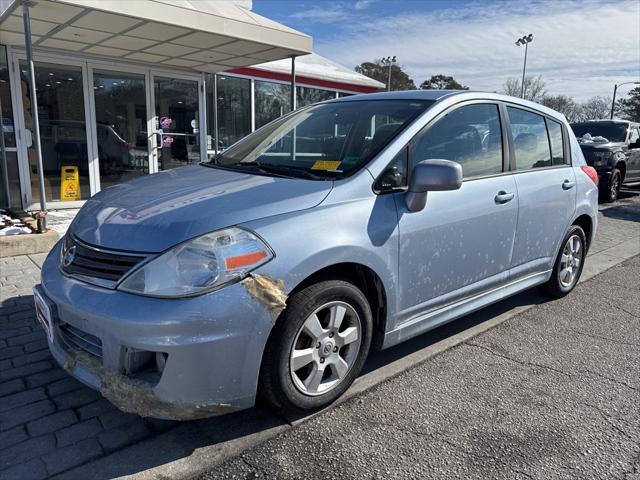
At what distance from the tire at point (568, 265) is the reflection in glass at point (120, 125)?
7.46 metres

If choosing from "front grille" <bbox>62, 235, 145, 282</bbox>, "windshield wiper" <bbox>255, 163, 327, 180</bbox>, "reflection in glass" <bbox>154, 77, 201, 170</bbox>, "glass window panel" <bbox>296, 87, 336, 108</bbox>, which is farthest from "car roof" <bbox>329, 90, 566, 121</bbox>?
"glass window panel" <bbox>296, 87, 336, 108</bbox>

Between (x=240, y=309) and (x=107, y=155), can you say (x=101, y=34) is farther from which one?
(x=240, y=309)

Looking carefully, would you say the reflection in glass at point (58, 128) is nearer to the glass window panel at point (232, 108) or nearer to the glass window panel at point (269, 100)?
the glass window panel at point (232, 108)

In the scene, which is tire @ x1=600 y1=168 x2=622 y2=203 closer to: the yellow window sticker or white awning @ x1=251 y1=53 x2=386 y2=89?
white awning @ x1=251 y1=53 x2=386 y2=89

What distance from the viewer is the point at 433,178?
8.75 feet

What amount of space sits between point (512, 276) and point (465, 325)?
54 cm

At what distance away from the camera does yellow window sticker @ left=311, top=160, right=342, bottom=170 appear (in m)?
2.88

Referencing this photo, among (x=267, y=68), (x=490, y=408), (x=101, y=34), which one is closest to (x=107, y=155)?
(x=101, y=34)

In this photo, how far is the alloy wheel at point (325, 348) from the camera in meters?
2.44

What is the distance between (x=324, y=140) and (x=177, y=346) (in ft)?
5.95

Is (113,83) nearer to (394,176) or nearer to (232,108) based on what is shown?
(232,108)

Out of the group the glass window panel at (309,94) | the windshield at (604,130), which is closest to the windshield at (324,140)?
the glass window panel at (309,94)

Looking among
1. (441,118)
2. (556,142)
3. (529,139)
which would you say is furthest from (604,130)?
(441,118)

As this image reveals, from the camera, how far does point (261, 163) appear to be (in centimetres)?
325
